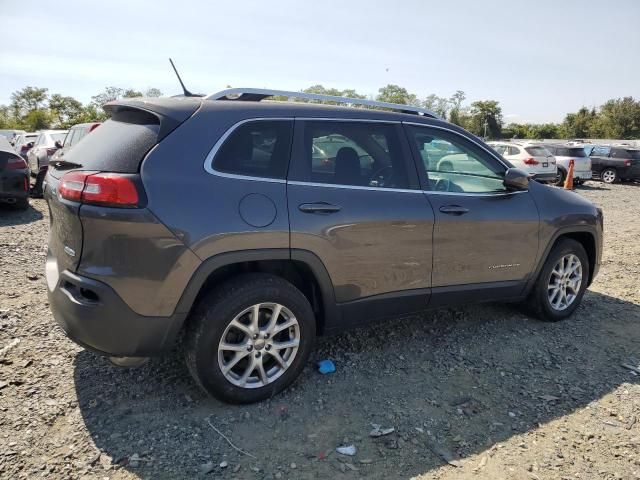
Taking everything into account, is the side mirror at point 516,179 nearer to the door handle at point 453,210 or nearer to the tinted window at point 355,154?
the door handle at point 453,210

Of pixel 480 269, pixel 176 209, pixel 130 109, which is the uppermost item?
pixel 130 109

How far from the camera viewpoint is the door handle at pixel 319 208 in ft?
9.39

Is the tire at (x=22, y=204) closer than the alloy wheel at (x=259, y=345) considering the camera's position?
No

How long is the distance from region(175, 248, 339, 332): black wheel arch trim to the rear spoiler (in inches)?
29.5

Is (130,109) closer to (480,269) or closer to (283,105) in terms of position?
(283,105)

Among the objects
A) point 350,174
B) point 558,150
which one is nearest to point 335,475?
point 350,174

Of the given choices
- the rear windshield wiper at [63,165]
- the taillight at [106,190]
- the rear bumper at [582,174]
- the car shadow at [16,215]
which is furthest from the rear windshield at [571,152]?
the taillight at [106,190]

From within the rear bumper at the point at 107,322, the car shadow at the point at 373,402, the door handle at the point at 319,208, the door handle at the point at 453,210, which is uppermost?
the door handle at the point at 319,208

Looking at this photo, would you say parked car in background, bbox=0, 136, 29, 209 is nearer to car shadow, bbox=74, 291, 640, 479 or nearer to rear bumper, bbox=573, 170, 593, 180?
car shadow, bbox=74, 291, 640, 479

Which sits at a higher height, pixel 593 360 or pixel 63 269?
pixel 63 269

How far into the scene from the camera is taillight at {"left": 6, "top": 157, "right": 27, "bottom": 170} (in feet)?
26.2

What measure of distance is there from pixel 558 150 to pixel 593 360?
16.7 m

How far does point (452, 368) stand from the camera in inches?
137

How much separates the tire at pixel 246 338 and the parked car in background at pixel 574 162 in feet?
54.5
